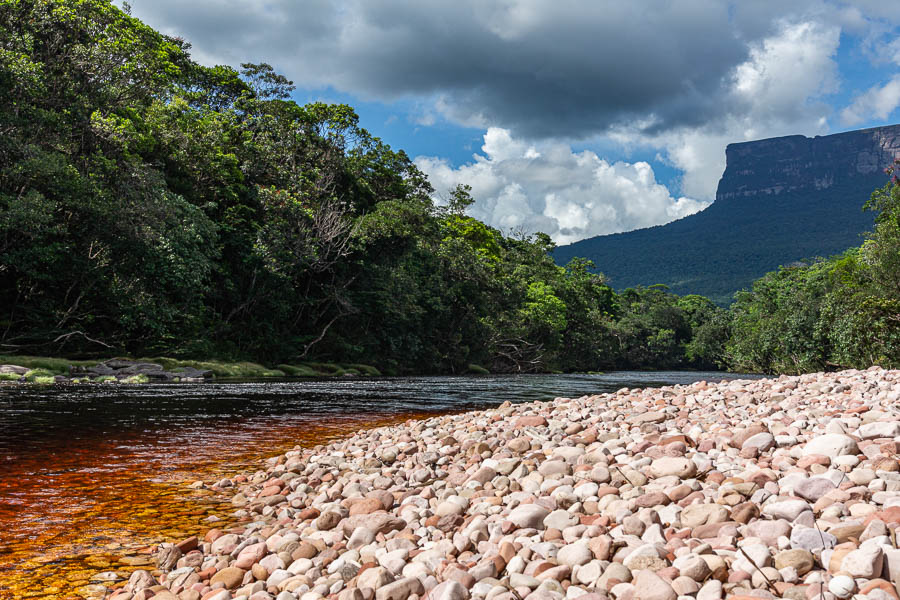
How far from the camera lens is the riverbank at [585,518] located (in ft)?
9.41

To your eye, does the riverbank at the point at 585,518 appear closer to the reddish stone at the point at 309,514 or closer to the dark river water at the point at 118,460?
the reddish stone at the point at 309,514

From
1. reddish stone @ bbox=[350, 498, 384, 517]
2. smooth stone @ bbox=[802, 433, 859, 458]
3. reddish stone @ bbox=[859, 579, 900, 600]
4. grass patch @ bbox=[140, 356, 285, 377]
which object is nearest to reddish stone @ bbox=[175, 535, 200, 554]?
reddish stone @ bbox=[350, 498, 384, 517]

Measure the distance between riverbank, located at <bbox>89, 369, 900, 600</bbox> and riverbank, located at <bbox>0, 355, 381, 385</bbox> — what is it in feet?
50.9

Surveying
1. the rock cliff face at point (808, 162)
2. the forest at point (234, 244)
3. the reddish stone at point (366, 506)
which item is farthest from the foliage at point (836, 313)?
the rock cliff face at point (808, 162)

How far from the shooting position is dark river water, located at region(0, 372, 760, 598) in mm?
4216

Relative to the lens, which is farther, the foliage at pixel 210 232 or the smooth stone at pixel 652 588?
the foliage at pixel 210 232

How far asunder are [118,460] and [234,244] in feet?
78.4

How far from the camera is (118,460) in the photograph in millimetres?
7156

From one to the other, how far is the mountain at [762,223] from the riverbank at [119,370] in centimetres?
10861

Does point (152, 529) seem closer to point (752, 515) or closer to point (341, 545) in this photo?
point (341, 545)

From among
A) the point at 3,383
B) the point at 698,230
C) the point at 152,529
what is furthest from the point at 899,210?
the point at 698,230

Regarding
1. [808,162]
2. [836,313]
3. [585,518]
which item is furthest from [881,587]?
[808,162]

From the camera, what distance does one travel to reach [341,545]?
3.99 meters

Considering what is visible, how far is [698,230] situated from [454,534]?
6680 inches
